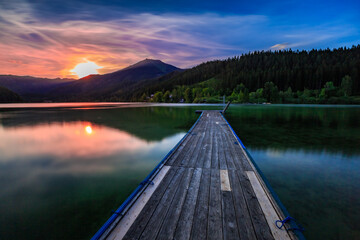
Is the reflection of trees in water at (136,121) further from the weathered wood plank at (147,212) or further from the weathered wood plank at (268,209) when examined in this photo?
the weathered wood plank at (268,209)

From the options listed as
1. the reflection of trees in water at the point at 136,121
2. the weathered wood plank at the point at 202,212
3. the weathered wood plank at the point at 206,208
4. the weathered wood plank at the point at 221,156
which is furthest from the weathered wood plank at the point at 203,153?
the reflection of trees in water at the point at 136,121

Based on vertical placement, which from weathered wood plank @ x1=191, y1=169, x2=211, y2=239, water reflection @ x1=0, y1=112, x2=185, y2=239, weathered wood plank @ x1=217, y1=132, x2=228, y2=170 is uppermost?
weathered wood plank @ x1=191, y1=169, x2=211, y2=239

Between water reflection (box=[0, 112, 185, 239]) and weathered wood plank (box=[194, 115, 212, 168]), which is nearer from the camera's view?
water reflection (box=[0, 112, 185, 239])

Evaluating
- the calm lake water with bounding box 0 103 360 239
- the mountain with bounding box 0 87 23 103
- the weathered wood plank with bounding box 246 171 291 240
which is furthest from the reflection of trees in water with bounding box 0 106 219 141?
the mountain with bounding box 0 87 23 103

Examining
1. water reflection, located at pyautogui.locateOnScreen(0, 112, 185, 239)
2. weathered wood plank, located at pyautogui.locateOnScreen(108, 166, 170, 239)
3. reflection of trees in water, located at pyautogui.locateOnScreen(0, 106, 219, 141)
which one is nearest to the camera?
weathered wood plank, located at pyautogui.locateOnScreen(108, 166, 170, 239)

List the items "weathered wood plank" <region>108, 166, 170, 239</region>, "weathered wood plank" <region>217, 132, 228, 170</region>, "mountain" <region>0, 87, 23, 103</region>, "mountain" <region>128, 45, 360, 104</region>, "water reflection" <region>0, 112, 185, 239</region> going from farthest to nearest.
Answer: "mountain" <region>0, 87, 23, 103</region> → "mountain" <region>128, 45, 360, 104</region> → "weathered wood plank" <region>217, 132, 228, 170</region> → "water reflection" <region>0, 112, 185, 239</region> → "weathered wood plank" <region>108, 166, 170, 239</region>

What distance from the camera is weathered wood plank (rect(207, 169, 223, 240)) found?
2.81 m

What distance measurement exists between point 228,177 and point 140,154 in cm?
680

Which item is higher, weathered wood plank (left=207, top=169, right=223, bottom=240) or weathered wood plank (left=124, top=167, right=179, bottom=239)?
weathered wood plank (left=124, top=167, right=179, bottom=239)

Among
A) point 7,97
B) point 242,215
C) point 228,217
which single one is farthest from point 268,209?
point 7,97

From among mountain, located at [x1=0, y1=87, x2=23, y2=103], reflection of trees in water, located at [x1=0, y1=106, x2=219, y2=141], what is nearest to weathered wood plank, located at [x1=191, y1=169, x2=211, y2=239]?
reflection of trees in water, located at [x1=0, y1=106, x2=219, y2=141]

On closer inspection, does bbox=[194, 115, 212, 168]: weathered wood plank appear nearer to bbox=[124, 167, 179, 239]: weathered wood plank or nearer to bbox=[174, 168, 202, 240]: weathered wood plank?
bbox=[174, 168, 202, 240]: weathered wood plank

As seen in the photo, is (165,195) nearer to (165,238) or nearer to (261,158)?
(165,238)

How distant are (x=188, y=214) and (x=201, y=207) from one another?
0.36 metres
